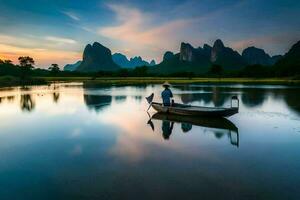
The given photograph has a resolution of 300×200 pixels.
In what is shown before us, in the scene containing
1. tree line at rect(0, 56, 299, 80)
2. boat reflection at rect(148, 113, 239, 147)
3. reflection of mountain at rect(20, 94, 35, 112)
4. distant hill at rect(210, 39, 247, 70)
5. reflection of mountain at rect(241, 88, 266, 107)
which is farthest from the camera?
distant hill at rect(210, 39, 247, 70)

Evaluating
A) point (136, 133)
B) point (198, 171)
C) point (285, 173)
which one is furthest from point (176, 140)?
point (285, 173)

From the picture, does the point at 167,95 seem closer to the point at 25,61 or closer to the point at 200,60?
the point at 25,61

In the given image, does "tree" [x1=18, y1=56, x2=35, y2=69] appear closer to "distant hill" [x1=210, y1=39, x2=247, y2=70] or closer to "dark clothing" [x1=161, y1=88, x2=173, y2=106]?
"dark clothing" [x1=161, y1=88, x2=173, y2=106]

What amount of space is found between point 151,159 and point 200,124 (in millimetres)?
6000

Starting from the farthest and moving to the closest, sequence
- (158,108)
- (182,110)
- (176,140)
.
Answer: (158,108) < (182,110) < (176,140)

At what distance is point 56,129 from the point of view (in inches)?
519

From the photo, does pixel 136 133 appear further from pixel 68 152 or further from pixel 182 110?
pixel 182 110

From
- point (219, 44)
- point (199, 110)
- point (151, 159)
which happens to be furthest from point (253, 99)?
point (219, 44)

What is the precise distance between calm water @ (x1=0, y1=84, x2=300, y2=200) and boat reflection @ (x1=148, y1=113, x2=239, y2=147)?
0.14ft

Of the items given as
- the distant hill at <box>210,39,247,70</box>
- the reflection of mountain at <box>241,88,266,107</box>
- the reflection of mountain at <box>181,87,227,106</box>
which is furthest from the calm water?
the distant hill at <box>210,39,247,70</box>

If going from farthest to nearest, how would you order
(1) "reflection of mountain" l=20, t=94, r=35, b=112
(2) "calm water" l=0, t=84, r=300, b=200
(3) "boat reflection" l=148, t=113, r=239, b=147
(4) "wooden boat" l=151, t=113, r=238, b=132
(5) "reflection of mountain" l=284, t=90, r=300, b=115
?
(1) "reflection of mountain" l=20, t=94, r=35, b=112 < (5) "reflection of mountain" l=284, t=90, r=300, b=115 < (4) "wooden boat" l=151, t=113, r=238, b=132 < (3) "boat reflection" l=148, t=113, r=239, b=147 < (2) "calm water" l=0, t=84, r=300, b=200

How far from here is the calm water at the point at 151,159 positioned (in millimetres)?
6039

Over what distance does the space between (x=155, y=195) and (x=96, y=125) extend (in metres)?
8.57

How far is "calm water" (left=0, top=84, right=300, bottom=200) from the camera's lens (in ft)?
19.8
